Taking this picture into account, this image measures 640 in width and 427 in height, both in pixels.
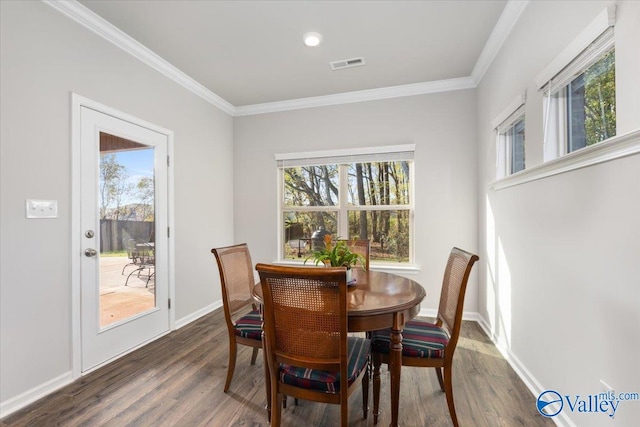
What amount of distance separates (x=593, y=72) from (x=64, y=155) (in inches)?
132

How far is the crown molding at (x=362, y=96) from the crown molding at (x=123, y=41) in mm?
683

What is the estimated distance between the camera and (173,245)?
10.3ft

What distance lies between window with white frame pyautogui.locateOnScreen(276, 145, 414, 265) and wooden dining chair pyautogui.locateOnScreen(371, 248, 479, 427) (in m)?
1.84

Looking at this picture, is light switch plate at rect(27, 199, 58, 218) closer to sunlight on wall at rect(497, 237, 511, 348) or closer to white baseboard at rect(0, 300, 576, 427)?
white baseboard at rect(0, 300, 576, 427)

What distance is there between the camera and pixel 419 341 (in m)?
1.73

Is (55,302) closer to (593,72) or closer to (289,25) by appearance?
(289,25)

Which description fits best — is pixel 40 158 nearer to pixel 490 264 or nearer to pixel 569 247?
pixel 569 247

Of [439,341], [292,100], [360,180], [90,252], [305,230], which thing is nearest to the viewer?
[439,341]

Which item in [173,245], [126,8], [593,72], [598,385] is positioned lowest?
[598,385]

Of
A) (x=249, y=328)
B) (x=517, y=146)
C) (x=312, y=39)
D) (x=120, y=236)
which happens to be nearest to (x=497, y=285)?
(x=517, y=146)

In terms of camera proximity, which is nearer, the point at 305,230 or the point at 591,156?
the point at 591,156

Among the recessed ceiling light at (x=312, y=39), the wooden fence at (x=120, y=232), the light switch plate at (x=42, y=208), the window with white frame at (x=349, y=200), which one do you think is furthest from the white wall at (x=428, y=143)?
the light switch plate at (x=42, y=208)

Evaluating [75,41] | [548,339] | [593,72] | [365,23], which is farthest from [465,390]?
[75,41]

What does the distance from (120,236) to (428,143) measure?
336 cm
